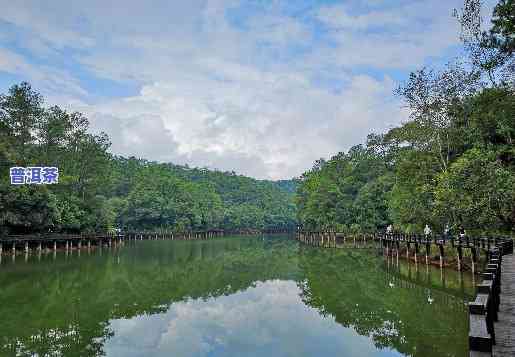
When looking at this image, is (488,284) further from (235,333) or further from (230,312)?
(230,312)

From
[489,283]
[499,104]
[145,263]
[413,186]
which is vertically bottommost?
[145,263]

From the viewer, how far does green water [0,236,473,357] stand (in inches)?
453

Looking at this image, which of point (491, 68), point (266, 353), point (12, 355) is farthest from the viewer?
point (491, 68)

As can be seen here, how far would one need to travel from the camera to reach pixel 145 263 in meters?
32.8

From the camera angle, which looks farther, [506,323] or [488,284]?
[506,323]

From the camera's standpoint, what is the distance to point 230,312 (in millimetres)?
16453

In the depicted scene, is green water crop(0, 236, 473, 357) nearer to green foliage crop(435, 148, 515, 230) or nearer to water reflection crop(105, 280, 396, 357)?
water reflection crop(105, 280, 396, 357)

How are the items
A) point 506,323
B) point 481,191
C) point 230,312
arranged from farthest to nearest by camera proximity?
point 481,191
point 230,312
point 506,323

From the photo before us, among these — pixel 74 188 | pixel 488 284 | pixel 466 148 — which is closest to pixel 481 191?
pixel 466 148

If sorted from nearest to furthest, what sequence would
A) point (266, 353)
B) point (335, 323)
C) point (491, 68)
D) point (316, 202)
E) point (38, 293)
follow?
point (266, 353) < point (335, 323) < point (38, 293) < point (491, 68) < point (316, 202)

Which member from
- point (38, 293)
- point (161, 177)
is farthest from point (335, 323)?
point (161, 177)

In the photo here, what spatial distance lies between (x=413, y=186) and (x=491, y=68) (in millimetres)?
12759

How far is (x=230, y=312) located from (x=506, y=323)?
10.8 metres

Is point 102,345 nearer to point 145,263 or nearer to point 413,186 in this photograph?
point 145,263
